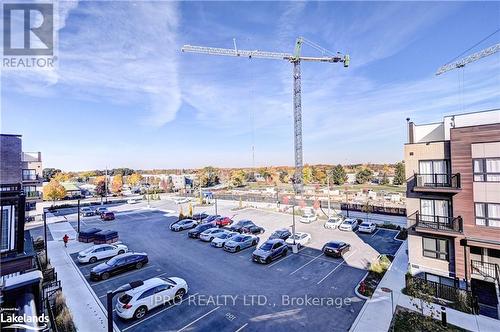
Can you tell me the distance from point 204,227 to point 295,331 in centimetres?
1884

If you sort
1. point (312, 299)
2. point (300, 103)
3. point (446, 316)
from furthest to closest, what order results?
1. point (300, 103)
2. point (312, 299)
3. point (446, 316)

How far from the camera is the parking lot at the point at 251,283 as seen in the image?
1276cm

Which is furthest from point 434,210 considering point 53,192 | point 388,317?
point 53,192

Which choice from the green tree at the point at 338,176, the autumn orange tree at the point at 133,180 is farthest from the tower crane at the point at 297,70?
the autumn orange tree at the point at 133,180

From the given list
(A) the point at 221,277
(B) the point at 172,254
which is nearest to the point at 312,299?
(A) the point at 221,277

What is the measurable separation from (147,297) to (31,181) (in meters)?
40.5

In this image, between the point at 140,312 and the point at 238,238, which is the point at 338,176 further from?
the point at 140,312

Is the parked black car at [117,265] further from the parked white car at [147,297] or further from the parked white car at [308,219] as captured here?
the parked white car at [308,219]

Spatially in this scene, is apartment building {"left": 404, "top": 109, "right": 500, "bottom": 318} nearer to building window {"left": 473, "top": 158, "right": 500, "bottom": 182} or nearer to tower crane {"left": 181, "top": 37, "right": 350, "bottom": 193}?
building window {"left": 473, "top": 158, "right": 500, "bottom": 182}

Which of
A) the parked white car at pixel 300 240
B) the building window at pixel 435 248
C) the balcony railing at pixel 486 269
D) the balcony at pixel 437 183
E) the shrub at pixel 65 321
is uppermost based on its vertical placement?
the balcony at pixel 437 183

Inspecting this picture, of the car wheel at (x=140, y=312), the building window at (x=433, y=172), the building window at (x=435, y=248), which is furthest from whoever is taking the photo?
the building window at (x=433, y=172)

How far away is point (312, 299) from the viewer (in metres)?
14.8

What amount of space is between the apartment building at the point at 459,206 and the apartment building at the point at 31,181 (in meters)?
41.5

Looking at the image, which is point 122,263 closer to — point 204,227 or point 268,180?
point 204,227
